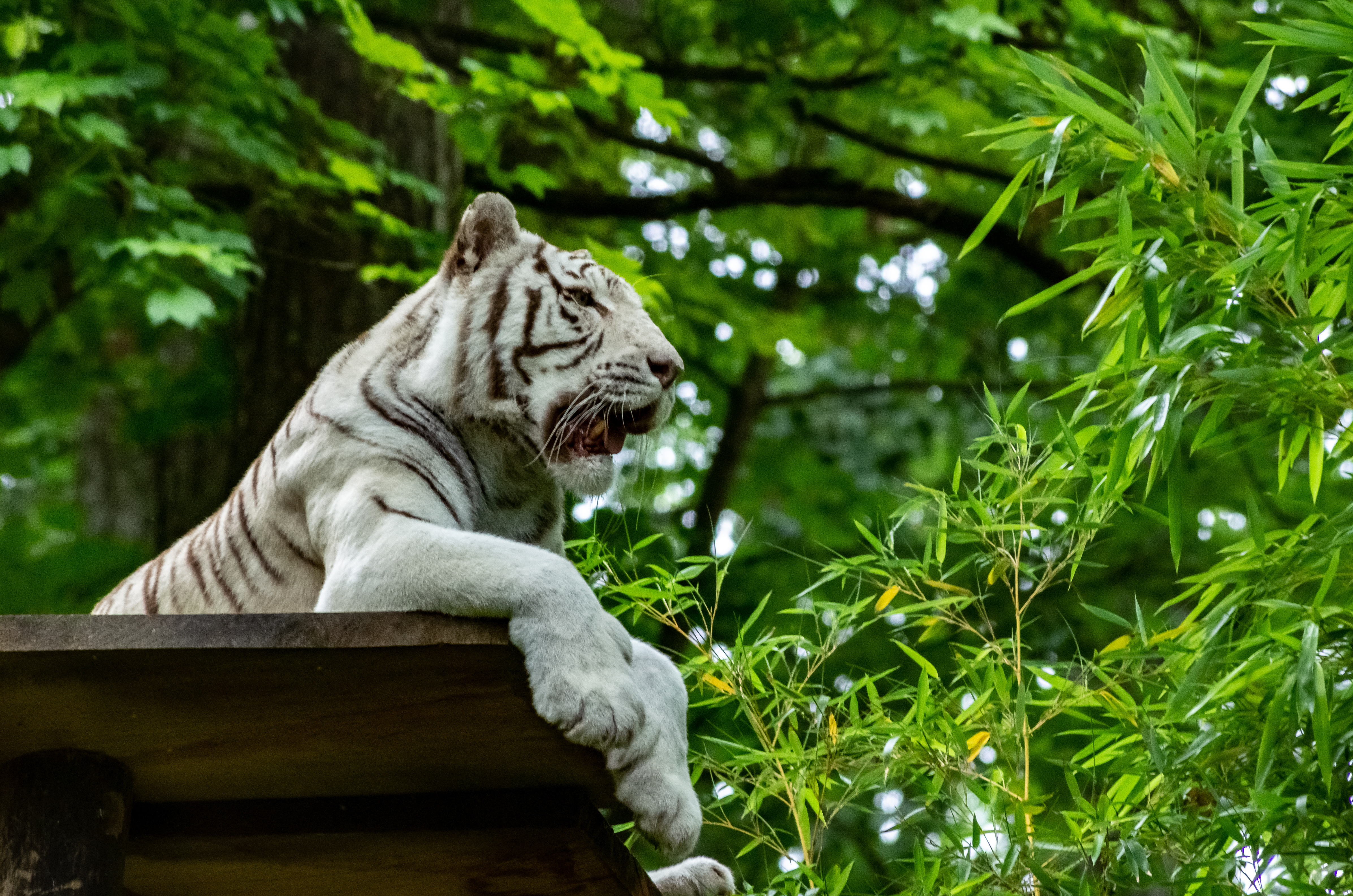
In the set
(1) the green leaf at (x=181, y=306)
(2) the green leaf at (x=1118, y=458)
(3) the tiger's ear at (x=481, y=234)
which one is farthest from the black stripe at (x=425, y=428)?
(1) the green leaf at (x=181, y=306)

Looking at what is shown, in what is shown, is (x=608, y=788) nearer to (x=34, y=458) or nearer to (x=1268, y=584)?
(x=1268, y=584)

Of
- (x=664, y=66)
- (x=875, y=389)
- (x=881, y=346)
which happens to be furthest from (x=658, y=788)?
(x=881, y=346)

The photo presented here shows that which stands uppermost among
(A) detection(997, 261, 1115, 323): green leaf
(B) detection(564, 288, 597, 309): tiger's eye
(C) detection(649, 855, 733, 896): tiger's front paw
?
(A) detection(997, 261, 1115, 323): green leaf

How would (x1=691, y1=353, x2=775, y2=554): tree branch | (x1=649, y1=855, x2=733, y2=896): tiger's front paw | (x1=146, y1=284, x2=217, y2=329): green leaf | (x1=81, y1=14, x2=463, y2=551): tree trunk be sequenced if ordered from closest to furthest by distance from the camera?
(x1=649, y1=855, x2=733, y2=896): tiger's front paw
(x1=146, y1=284, x2=217, y2=329): green leaf
(x1=81, y1=14, x2=463, y2=551): tree trunk
(x1=691, y1=353, x2=775, y2=554): tree branch

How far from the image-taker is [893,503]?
22.4 ft

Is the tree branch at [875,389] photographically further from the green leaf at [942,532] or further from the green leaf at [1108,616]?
the green leaf at [1108,616]

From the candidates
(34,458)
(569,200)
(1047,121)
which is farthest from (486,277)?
(34,458)

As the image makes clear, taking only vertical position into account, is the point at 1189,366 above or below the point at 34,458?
above

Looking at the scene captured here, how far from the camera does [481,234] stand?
7.47 feet

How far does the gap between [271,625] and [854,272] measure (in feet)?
20.4

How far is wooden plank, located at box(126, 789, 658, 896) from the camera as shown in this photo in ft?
6.61

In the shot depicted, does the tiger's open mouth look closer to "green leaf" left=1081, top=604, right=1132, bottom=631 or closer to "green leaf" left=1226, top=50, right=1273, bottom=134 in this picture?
"green leaf" left=1081, top=604, right=1132, bottom=631

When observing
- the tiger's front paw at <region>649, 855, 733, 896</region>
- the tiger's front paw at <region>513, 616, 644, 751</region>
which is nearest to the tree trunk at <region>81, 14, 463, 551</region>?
the tiger's front paw at <region>649, 855, 733, 896</region>

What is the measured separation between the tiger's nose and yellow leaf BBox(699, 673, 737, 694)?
1.83 ft
